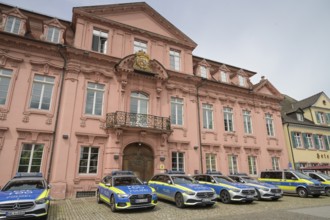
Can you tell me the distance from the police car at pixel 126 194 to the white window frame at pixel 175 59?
39.5 feet

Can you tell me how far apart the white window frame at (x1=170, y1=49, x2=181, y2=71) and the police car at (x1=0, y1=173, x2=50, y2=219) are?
1442 centimetres

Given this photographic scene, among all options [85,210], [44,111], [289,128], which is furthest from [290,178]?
[44,111]

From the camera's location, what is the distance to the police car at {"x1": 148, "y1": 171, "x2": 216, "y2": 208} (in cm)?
1004

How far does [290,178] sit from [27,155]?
1806cm

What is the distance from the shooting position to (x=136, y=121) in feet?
50.8

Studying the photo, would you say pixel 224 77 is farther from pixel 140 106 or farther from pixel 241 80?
pixel 140 106

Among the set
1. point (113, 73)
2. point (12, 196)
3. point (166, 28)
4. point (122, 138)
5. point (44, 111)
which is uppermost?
point (166, 28)

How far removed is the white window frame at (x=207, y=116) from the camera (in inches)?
782

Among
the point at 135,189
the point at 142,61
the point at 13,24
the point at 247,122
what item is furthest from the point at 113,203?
the point at 247,122

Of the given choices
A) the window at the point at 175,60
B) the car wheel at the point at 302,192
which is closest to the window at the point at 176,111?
the window at the point at 175,60

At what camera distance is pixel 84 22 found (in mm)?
16609

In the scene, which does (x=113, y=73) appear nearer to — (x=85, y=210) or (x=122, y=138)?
(x=122, y=138)

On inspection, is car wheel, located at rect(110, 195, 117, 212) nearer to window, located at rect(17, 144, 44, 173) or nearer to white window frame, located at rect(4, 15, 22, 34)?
window, located at rect(17, 144, 44, 173)

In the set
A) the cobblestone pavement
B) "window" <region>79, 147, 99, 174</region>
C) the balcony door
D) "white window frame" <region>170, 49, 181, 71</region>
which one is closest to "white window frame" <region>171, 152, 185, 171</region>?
the balcony door
